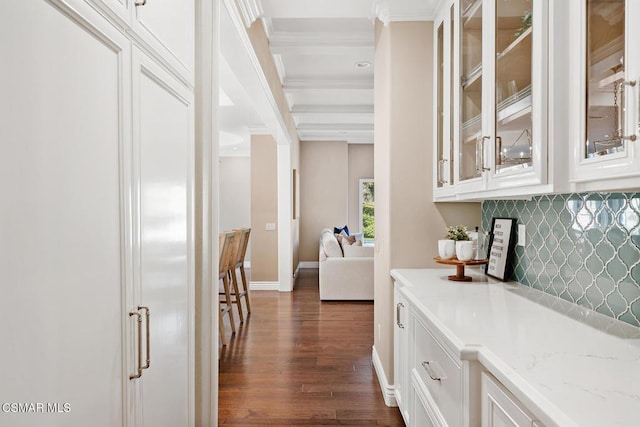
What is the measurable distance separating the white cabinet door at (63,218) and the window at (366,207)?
8.03m

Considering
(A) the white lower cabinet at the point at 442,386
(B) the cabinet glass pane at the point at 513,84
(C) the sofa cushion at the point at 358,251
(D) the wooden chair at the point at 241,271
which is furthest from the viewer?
(C) the sofa cushion at the point at 358,251

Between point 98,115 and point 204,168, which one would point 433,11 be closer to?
point 204,168

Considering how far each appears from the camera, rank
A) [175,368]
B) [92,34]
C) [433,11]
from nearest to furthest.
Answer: [92,34] < [175,368] < [433,11]

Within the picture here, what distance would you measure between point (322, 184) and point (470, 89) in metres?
6.72

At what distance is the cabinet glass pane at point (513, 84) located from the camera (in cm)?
146

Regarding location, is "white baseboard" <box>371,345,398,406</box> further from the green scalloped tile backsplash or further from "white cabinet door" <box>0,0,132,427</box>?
"white cabinet door" <box>0,0,132,427</box>

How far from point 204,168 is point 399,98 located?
146 cm

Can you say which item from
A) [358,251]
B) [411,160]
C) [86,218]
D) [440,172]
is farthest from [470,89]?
[358,251]

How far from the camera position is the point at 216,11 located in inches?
73.8

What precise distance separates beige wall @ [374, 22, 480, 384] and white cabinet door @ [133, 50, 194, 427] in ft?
4.63

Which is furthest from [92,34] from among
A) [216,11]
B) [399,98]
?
[399,98]

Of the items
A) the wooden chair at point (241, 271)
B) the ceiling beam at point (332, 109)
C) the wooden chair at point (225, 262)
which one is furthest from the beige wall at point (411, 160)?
the ceiling beam at point (332, 109)

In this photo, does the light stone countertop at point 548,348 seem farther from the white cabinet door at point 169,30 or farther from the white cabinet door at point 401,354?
the white cabinet door at point 169,30

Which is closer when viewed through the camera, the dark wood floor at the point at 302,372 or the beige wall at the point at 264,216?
the dark wood floor at the point at 302,372
